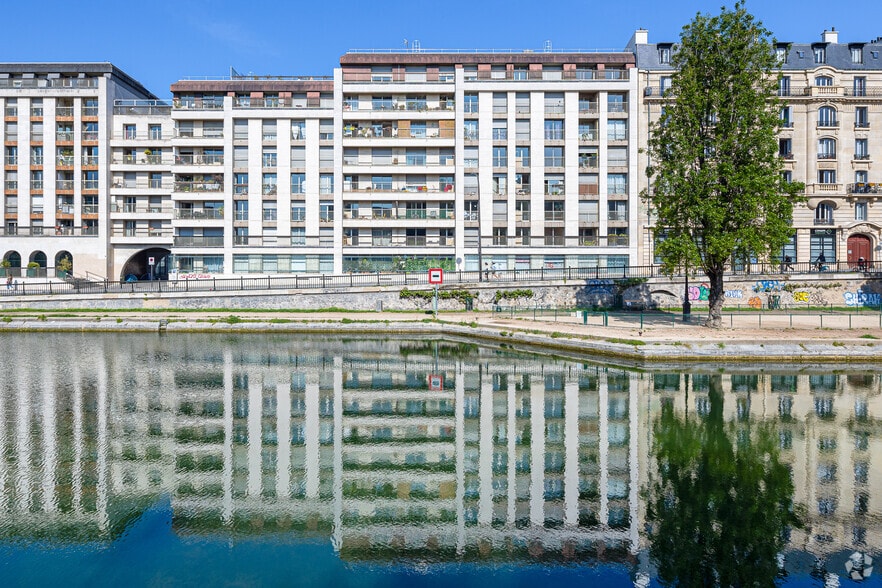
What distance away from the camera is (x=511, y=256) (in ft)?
202

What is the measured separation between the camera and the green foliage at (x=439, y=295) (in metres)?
48.6

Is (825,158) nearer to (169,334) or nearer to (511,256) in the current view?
(511,256)

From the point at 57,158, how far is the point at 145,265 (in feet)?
50.2

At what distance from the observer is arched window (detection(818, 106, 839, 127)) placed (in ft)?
191

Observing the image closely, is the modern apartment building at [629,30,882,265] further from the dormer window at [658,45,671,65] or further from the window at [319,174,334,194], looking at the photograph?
the window at [319,174,334,194]

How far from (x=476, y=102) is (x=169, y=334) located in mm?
39320

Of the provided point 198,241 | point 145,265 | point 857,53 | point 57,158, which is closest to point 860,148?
point 857,53

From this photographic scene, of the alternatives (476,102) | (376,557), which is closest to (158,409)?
(376,557)

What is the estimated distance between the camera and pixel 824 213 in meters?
58.3

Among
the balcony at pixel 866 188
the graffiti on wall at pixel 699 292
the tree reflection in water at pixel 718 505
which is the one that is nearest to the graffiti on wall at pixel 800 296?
the graffiti on wall at pixel 699 292

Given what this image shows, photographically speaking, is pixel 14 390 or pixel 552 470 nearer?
pixel 552 470

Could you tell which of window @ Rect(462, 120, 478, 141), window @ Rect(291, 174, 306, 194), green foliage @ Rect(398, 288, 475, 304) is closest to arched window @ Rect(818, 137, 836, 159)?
window @ Rect(462, 120, 478, 141)

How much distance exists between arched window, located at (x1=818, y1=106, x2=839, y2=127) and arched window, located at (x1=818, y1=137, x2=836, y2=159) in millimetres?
1580

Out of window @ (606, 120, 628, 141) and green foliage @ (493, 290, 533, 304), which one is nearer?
green foliage @ (493, 290, 533, 304)
